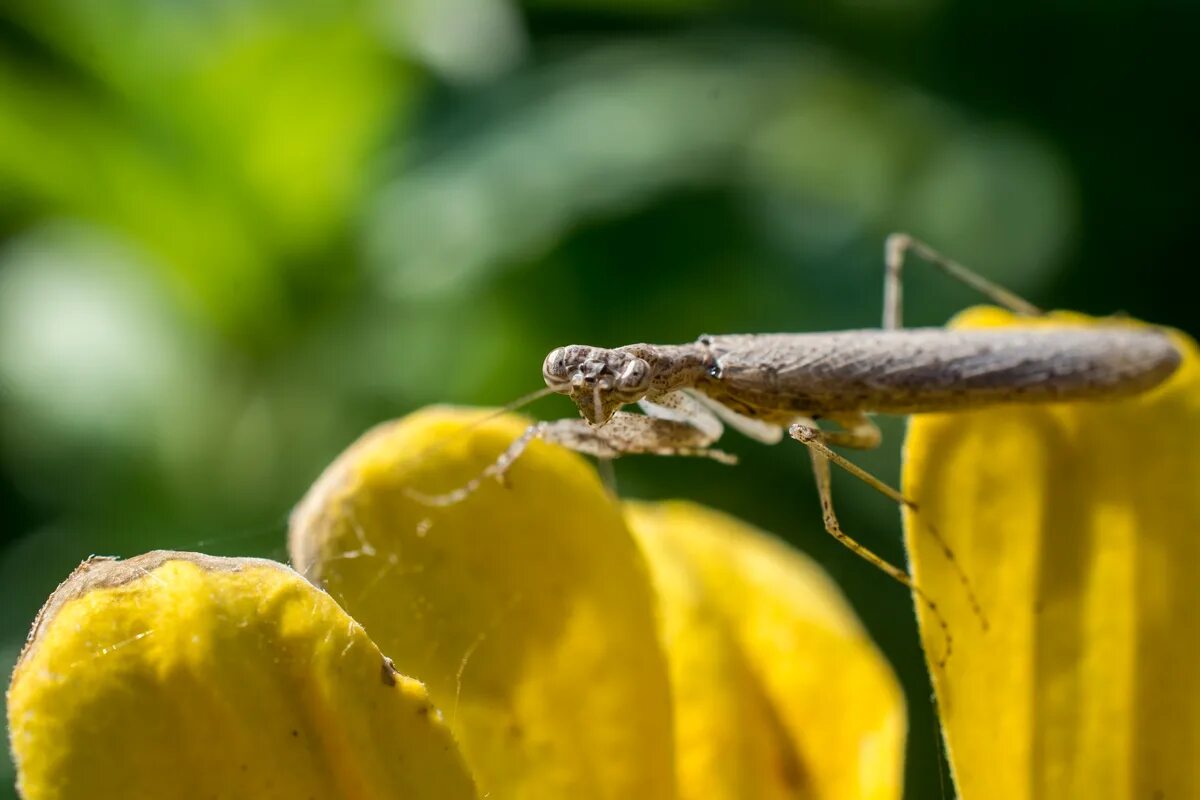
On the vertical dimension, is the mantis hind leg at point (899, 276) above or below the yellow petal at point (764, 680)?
above

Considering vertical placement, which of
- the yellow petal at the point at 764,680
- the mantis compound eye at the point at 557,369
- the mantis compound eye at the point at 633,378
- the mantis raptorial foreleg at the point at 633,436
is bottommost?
the yellow petal at the point at 764,680

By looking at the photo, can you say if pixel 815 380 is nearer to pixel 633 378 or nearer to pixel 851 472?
pixel 851 472

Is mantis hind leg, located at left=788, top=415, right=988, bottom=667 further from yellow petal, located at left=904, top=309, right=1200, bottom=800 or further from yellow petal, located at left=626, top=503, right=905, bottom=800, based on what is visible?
yellow petal, located at left=626, top=503, right=905, bottom=800

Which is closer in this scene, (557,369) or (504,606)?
(504,606)

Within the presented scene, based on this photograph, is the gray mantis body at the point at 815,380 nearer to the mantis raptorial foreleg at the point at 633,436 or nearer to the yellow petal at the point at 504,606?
the mantis raptorial foreleg at the point at 633,436

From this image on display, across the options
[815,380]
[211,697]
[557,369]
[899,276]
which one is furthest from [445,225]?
[211,697]

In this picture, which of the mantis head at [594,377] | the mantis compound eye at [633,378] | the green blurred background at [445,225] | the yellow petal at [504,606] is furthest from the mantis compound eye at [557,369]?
the yellow petal at [504,606]
